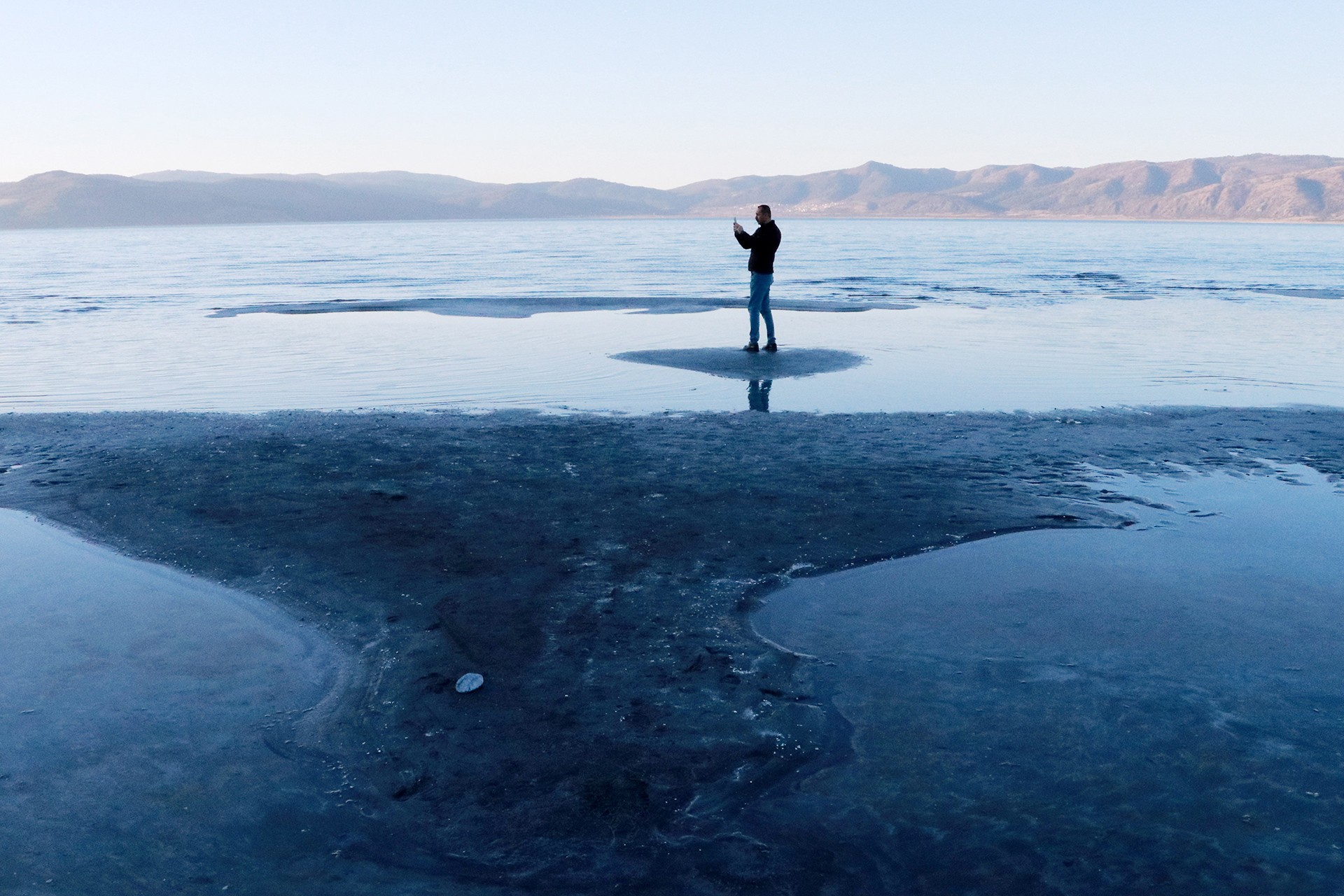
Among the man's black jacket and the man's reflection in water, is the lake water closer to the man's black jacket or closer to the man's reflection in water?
Result: the man's reflection in water

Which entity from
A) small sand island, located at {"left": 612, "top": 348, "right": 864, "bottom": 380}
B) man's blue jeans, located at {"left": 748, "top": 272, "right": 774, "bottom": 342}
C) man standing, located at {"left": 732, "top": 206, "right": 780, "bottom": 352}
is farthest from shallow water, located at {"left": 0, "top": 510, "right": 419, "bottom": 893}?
man's blue jeans, located at {"left": 748, "top": 272, "right": 774, "bottom": 342}

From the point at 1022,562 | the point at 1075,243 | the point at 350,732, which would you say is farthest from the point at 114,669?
the point at 1075,243

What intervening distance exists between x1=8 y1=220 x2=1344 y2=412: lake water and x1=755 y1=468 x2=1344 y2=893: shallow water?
217 inches

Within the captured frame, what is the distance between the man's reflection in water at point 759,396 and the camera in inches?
451

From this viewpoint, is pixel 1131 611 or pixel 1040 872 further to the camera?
pixel 1131 611

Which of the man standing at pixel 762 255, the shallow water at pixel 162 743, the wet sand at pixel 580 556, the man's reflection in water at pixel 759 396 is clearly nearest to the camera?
the shallow water at pixel 162 743

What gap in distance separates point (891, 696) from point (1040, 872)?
127 cm

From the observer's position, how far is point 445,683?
459 centimetres

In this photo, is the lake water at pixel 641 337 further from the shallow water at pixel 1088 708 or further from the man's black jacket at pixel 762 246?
the shallow water at pixel 1088 708

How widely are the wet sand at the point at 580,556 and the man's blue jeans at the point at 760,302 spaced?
186 inches

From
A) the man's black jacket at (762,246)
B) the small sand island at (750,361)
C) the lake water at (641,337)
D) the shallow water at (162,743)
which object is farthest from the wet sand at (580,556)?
the man's black jacket at (762,246)

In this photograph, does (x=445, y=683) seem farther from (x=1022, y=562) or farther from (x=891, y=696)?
(x=1022, y=562)

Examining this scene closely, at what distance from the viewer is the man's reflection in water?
37.6ft

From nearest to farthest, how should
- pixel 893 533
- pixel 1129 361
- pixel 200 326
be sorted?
pixel 893 533, pixel 1129 361, pixel 200 326
